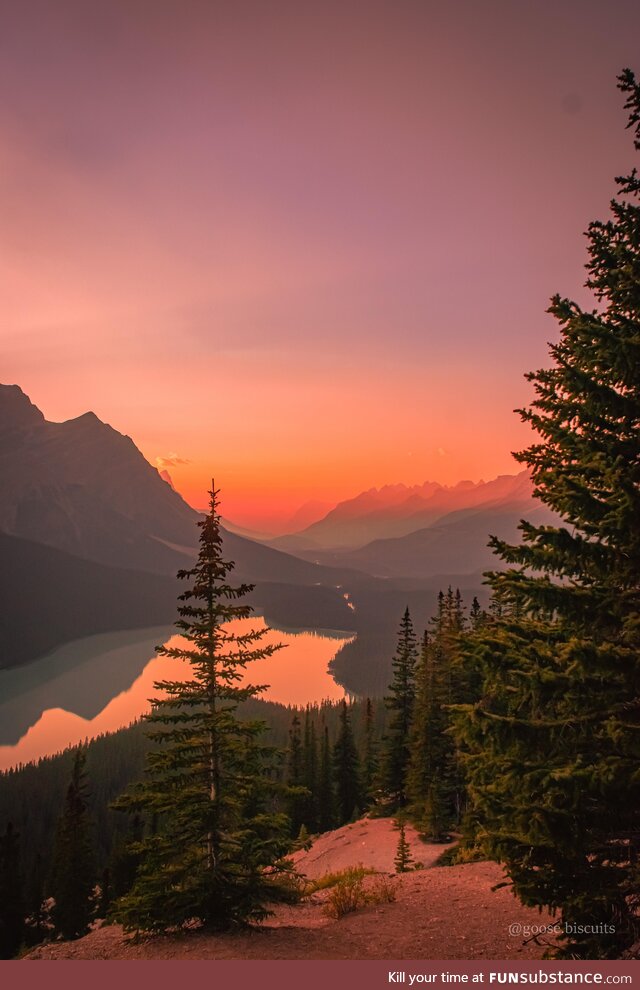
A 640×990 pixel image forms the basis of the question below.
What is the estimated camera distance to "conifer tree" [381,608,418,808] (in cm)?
4228

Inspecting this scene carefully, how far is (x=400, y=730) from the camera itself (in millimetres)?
44219

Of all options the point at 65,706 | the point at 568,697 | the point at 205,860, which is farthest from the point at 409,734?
the point at 65,706

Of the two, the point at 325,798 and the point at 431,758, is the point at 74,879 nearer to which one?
the point at 325,798

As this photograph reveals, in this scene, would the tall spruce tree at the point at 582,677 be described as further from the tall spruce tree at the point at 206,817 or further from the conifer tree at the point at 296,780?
the conifer tree at the point at 296,780

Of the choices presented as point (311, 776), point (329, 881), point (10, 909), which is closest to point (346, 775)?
point (311, 776)

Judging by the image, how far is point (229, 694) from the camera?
13492mm

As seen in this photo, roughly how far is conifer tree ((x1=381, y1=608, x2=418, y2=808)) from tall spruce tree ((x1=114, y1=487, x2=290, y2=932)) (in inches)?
1150

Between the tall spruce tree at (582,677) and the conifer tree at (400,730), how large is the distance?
34503 millimetres

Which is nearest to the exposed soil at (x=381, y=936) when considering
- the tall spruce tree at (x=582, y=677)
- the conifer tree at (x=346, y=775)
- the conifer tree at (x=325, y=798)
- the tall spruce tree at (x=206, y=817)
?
the tall spruce tree at (x=206, y=817)

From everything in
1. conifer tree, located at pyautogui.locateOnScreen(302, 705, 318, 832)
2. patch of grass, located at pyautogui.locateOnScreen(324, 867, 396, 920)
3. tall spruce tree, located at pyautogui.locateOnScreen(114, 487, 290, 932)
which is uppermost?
tall spruce tree, located at pyautogui.locateOnScreen(114, 487, 290, 932)

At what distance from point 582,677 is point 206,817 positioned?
1049 centimetres

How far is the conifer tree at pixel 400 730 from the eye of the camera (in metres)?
42.3

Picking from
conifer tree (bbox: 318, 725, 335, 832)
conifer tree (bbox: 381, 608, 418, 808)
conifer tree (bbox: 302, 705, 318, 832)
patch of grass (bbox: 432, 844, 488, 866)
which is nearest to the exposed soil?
patch of grass (bbox: 432, 844, 488, 866)

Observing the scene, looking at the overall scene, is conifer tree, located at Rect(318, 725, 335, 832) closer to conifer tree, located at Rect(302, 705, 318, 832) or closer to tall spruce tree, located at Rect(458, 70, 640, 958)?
conifer tree, located at Rect(302, 705, 318, 832)
